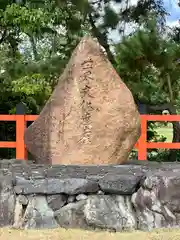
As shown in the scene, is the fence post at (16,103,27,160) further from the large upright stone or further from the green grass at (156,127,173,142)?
the green grass at (156,127,173,142)

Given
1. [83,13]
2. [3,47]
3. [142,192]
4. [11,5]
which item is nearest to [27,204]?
[142,192]

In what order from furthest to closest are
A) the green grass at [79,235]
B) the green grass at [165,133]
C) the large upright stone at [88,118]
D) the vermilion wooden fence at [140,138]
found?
1. the green grass at [165,133]
2. the vermilion wooden fence at [140,138]
3. the large upright stone at [88,118]
4. the green grass at [79,235]

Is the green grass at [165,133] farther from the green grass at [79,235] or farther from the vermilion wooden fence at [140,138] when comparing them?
the green grass at [79,235]

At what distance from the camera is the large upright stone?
16.0 ft

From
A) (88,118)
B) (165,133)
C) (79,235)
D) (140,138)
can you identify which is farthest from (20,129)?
(165,133)

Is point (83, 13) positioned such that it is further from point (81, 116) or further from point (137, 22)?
point (81, 116)

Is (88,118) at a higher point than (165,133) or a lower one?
lower

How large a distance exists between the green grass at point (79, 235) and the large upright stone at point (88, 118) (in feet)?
3.60

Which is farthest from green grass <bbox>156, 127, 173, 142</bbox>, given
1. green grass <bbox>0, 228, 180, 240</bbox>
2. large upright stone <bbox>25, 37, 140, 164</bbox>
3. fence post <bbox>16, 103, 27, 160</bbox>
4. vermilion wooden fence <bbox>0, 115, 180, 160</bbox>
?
green grass <bbox>0, 228, 180, 240</bbox>

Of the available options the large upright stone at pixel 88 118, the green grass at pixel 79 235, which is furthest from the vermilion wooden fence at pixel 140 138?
the green grass at pixel 79 235

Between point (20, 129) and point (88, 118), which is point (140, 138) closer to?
point (20, 129)

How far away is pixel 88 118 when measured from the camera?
4.88 m

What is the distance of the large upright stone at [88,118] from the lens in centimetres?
486

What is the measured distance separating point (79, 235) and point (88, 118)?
1381mm
